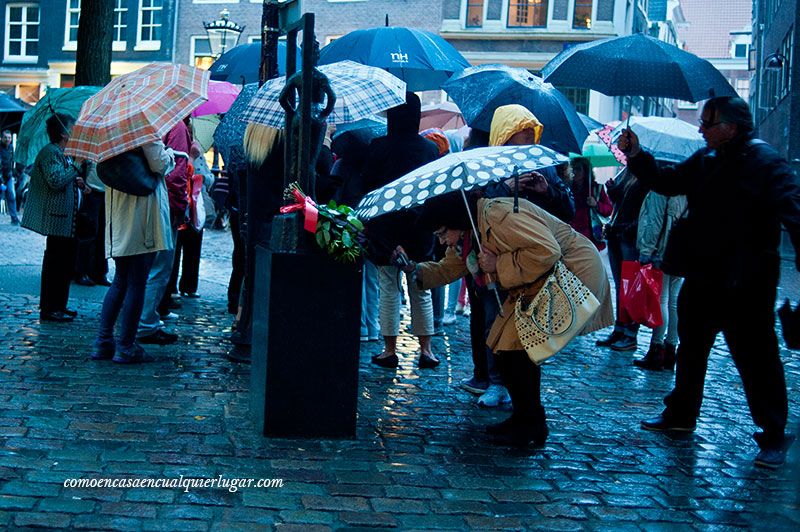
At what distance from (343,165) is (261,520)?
469 centimetres

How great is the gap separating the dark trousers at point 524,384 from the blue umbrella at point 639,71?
7.04 ft

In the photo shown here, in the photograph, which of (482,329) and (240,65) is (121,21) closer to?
(240,65)

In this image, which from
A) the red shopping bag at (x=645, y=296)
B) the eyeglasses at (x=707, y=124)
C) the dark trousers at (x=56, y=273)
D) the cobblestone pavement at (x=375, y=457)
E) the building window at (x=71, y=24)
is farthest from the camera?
the building window at (x=71, y=24)

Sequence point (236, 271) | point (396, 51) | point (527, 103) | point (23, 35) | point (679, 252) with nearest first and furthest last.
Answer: point (679, 252), point (527, 103), point (396, 51), point (236, 271), point (23, 35)

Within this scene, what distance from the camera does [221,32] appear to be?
22.6m

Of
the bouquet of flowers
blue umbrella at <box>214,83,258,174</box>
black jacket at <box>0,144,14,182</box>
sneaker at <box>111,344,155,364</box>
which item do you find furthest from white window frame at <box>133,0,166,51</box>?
the bouquet of flowers

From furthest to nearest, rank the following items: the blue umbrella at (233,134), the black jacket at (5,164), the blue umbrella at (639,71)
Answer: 1. the black jacket at (5,164)
2. the blue umbrella at (233,134)
3. the blue umbrella at (639,71)

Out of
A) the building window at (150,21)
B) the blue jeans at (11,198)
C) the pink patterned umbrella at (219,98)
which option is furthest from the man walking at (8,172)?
the building window at (150,21)

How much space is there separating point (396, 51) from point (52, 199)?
345cm

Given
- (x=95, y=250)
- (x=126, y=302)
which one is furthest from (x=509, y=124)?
(x=95, y=250)

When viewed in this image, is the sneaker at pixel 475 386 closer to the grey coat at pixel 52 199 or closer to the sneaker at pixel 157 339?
the sneaker at pixel 157 339

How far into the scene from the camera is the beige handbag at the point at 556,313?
17.5 feet

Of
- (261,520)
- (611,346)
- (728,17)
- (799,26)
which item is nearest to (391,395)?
(261,520)

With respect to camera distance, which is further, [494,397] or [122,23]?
[122,23]
